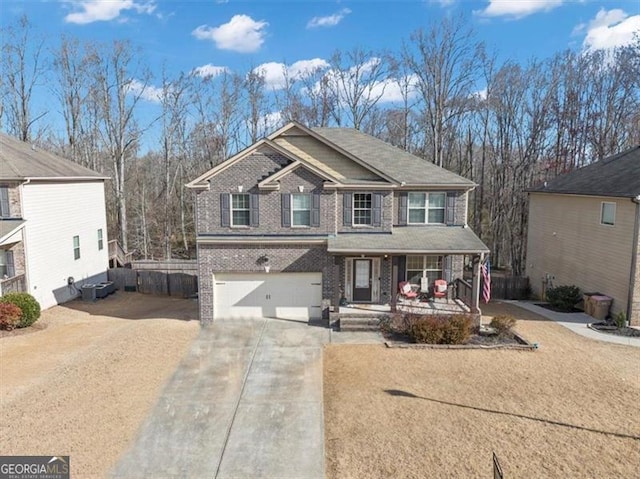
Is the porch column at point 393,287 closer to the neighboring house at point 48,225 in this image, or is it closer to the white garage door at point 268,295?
the white garage door at point 268,295

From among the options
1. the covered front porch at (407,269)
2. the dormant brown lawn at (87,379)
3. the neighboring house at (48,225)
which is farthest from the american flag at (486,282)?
the neighboring house at (48,225)

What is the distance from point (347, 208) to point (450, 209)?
4348 millimetres

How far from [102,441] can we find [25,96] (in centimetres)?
3319

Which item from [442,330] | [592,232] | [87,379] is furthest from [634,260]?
[87,379]

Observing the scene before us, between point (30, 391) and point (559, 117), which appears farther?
point (559, 117)

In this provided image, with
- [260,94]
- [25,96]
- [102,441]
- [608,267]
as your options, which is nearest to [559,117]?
[608,267]

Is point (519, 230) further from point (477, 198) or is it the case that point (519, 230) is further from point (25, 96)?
point (25, 96)

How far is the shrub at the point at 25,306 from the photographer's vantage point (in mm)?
16641

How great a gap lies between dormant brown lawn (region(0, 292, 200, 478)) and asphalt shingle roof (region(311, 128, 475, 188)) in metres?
9.94

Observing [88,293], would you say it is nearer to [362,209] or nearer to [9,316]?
[9,316]

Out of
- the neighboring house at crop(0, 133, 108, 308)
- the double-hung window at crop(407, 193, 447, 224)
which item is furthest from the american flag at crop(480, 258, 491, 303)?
the neighboring house at crop(0, 133, 108, 308)

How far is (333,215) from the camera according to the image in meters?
16.8

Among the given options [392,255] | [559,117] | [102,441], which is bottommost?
[102,441]

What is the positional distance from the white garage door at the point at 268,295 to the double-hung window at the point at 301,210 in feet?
6.70
